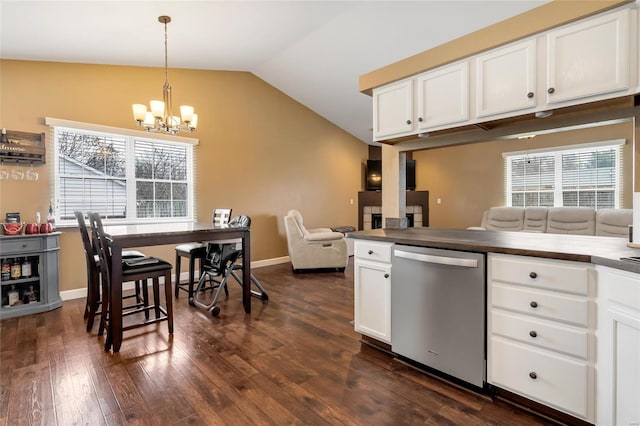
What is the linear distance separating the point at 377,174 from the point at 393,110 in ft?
16.7

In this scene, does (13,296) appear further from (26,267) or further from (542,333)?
(542,333)

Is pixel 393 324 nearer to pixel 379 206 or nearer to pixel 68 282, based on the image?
pixel 68 282

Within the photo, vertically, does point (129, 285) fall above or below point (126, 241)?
below

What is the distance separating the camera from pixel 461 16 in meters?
3.45

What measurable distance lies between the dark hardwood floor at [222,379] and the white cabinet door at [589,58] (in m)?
1.75

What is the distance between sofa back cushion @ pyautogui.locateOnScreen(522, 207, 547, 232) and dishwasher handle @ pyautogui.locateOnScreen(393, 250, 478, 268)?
4.64 m

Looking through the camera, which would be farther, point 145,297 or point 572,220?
point 572,220

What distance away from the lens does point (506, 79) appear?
79.7 inches

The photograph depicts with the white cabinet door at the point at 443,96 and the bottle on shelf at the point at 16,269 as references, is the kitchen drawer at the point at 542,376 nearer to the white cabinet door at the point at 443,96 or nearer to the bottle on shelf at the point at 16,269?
the white cabinet door at the point at 443,96

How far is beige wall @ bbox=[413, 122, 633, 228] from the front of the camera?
634cm

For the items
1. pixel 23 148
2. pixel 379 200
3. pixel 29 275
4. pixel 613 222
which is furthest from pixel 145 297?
pixel 613 222

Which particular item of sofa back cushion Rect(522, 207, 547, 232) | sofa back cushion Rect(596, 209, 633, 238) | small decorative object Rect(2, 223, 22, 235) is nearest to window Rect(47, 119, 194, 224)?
small decorative object Rect(2, 223, 22, 235)

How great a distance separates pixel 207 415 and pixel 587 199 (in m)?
6.76

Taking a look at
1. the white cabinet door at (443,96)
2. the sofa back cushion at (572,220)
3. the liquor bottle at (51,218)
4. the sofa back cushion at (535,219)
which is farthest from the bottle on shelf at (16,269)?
the sofa back cushion at (572,220)
